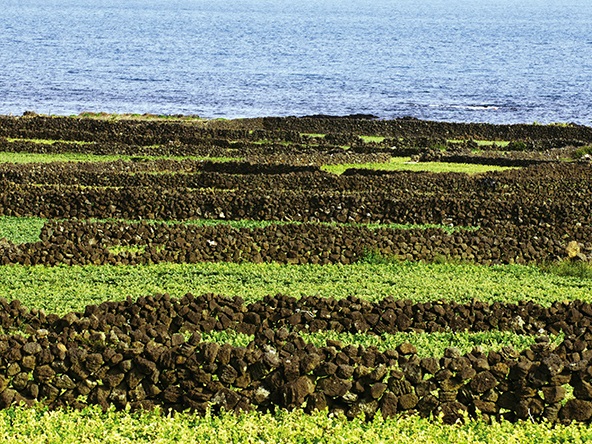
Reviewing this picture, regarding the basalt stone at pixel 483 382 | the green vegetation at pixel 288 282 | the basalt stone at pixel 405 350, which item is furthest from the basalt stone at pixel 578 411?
the green vegetation at pixel 288 282

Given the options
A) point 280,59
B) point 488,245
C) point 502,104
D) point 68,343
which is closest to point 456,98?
point 502,104

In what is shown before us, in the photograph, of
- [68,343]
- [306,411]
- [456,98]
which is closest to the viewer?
[306,411]

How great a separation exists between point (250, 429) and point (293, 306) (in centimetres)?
451

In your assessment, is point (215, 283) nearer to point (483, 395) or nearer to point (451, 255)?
point (451, 255)

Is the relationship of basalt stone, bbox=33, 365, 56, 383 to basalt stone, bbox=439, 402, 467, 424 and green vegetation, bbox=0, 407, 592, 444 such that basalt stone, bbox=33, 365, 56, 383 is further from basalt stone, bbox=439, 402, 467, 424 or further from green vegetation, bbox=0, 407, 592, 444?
basalt stone, bbox=439, 402, 467, 424

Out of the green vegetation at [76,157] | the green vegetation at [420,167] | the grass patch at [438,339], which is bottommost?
the green vegetation at [76,157]

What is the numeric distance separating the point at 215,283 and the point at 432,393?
6829mm

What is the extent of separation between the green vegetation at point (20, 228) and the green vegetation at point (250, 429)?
11.0 m

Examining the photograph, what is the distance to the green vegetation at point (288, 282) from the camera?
14734mm

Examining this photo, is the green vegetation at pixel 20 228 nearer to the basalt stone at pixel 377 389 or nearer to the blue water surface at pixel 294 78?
the basalt stone at pixel 377 389

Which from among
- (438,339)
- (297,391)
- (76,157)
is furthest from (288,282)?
(76,157)

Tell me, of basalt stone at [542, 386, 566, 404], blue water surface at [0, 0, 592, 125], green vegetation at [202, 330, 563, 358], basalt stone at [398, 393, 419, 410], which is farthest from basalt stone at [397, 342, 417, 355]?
blue water surface at [0, 0, 592, 125]

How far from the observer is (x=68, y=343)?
34.1 ft

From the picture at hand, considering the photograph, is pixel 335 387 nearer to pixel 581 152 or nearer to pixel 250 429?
pixel 250 429
